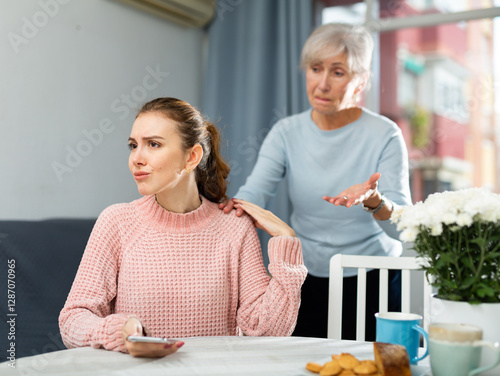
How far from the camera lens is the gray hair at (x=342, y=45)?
1.88m

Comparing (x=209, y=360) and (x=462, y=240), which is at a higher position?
(x=462, y=240)

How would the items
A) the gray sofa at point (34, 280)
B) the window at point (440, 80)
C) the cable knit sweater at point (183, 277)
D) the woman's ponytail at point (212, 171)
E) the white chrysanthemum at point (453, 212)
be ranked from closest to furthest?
the white chrysanthemum at point (453, 212), the cable knit sweater at point (183, 277), the woman's ponytail at point (212, 171), the gray sofa at point (34, 280), the window at point (440, 80)

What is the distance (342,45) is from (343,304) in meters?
0.84

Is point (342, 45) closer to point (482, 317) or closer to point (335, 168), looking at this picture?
point (335, 168)

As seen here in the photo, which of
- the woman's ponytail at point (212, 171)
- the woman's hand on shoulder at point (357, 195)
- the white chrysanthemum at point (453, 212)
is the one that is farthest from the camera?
the woman's ponytail at point (212, 171)

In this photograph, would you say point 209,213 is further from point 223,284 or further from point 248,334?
point 248,334

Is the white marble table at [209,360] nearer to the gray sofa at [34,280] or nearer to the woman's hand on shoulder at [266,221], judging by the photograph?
Answer: the woman's hand on shoulder at [266,221]

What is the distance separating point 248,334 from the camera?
1.37 m

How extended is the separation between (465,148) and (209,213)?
1942 mm

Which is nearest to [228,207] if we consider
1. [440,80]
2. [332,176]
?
[332,176]

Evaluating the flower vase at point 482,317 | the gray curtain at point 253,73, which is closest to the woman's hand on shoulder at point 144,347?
the flower vase at point 482,317

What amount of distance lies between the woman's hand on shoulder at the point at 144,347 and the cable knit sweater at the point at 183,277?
0.20 m

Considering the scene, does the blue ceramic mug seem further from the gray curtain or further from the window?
the window

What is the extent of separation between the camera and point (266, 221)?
1485 millimetres
